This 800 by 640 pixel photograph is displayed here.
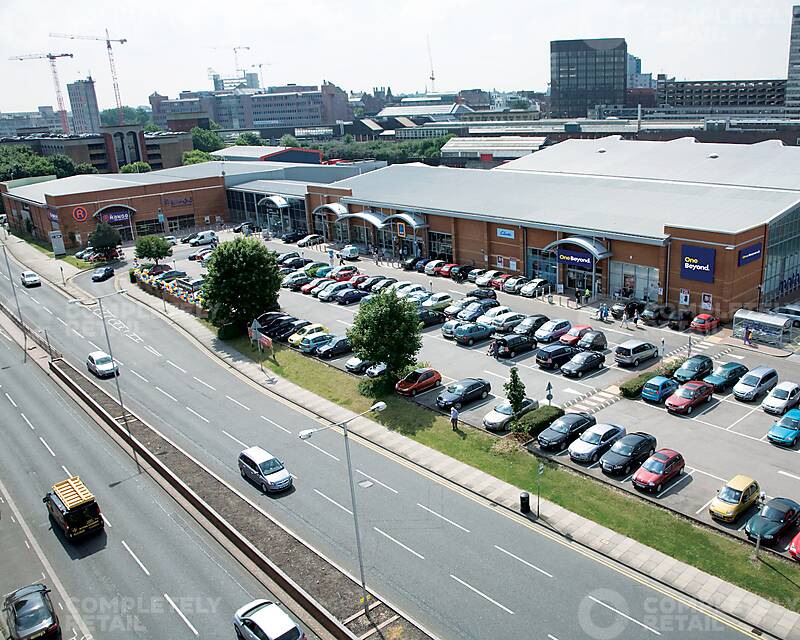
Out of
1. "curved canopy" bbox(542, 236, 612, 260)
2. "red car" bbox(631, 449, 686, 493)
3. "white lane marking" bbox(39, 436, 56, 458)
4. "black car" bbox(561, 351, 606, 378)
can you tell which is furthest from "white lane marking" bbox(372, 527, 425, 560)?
"curved canopy" bbox(542, 236, 612, 260)

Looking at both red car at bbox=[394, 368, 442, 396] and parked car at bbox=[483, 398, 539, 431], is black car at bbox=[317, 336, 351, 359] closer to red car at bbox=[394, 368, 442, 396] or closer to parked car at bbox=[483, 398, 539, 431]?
red car at bbox=[394, 368, 442, 396]

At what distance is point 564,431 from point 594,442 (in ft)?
6.00

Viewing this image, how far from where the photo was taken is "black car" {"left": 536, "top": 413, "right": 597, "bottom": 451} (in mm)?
35062

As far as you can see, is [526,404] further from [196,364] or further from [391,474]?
[196,364]

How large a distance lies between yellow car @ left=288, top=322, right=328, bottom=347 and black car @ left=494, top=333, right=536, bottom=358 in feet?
46.0

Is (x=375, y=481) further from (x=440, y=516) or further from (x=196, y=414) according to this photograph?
(x=196, y=414)

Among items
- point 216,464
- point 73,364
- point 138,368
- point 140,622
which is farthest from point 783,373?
point 73,364

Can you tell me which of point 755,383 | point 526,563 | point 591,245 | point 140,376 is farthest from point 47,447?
point 591,245

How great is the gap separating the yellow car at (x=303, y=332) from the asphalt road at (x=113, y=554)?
53.7 feet

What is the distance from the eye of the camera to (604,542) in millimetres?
27875

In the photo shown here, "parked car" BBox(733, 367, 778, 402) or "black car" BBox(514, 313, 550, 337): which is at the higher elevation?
"black car" BBox(514, 313, 550, 337)

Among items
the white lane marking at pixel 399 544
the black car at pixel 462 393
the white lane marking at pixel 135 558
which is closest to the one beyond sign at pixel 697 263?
the black car at pixel 462 393

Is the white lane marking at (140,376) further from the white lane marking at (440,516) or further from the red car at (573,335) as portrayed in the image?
the red car at (573,335)

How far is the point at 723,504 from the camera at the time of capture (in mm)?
28594
